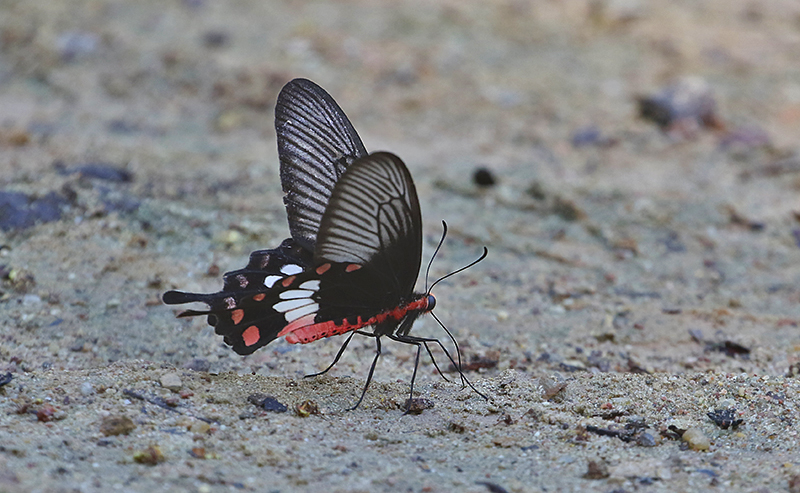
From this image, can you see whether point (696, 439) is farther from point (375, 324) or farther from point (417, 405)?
point (375, 324)

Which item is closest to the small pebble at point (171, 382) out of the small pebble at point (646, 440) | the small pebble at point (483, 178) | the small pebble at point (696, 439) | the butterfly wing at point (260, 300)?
the butterfly wing at point (260, 300)

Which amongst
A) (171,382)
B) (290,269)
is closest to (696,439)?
(290,269)

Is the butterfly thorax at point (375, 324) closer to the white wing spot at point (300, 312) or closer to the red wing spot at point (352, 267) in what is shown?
the white wing spot at point (300, 312)

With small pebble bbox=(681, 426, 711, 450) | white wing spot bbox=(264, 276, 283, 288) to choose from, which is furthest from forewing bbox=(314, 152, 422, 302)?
small pebble bbox=(681, 426, 711, 450)

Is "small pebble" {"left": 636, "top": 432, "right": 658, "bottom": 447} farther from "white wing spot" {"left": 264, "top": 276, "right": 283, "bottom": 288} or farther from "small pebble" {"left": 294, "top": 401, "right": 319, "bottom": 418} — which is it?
"white wing spot" {"left": 264, "top": 276, "right": 283, "bottom": 288}

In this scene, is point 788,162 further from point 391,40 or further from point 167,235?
point 167,235

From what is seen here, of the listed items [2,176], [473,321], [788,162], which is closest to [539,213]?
[473,321]

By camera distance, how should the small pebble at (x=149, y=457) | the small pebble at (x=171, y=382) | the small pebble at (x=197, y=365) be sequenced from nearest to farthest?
the small pebble at (x=149, y=457) < the small pebble at (x=171, y=382) < the small pebble at (x=197, y=365)
